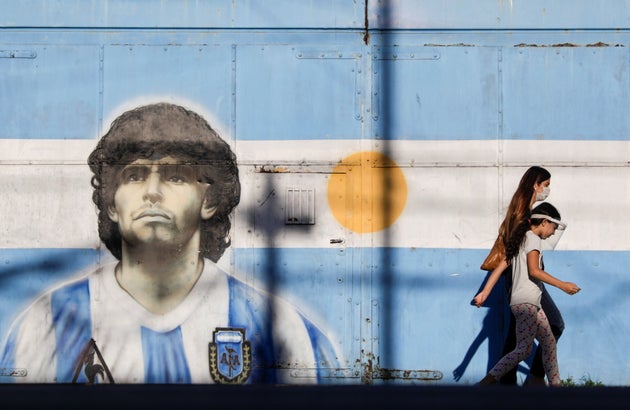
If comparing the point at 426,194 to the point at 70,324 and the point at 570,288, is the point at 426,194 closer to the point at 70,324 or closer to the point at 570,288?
the point at 570,288

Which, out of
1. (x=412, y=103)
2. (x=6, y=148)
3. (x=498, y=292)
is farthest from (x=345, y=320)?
(x=6, y=148)

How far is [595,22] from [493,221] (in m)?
1.45

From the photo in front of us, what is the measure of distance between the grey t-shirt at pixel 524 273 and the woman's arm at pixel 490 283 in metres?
0.08

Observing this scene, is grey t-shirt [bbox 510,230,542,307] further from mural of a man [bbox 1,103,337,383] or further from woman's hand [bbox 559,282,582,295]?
mural of a man [bbox 1,103,337,383]

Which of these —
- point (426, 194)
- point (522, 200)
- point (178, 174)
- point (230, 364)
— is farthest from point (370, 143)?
point (230, 364)

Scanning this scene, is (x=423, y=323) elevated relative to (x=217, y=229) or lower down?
lower down

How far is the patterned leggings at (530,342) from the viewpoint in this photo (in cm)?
624

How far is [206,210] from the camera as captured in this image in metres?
6.40

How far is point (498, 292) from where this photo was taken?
6406mm

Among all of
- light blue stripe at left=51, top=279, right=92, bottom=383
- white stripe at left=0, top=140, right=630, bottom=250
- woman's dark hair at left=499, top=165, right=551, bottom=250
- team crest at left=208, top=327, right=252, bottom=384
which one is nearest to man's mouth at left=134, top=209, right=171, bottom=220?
white stripe at left=0, top=140, right=630, bottom=250

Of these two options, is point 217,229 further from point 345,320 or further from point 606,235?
point 606,235

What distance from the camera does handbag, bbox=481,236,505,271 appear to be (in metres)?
6.36

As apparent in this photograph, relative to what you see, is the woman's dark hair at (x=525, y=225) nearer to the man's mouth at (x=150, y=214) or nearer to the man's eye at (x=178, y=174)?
the man's eye at (x=178, y=174)

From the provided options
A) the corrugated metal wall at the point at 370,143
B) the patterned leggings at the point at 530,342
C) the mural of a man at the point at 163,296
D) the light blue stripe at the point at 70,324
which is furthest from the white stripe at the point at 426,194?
the patterned leggings at the point at 530,342
